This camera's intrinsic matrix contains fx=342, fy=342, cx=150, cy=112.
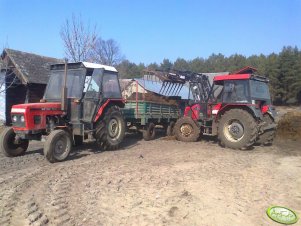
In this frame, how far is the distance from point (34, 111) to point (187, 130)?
615 centimetres

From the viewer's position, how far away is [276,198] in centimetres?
589

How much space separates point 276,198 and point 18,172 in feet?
17.0

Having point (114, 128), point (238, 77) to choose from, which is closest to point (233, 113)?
point (238, 77)

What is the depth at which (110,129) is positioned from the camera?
10008 millimetres

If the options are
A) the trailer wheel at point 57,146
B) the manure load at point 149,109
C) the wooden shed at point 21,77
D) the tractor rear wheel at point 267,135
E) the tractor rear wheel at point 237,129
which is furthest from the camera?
the wooden shed at point 21,77

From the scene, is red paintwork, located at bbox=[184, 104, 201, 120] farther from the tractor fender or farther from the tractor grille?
the tractor grille

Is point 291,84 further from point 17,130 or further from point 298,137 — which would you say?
point 17,130

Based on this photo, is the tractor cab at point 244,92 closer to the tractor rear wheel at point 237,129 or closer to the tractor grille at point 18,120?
the tractor rear wheel at point 237,129

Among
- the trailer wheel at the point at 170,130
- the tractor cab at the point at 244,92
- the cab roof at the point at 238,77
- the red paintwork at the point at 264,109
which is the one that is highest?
the cab roof at the point at 238,77

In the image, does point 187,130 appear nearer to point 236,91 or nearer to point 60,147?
point 236,91

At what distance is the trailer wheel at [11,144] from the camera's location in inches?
348

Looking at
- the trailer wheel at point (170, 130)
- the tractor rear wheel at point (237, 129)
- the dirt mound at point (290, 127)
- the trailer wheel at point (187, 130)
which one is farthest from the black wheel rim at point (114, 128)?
the dirt mound at point (290, 127)

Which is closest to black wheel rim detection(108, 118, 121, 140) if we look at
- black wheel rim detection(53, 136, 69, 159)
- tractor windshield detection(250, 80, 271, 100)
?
black wheel rim detection(53, 136, 69, 159)

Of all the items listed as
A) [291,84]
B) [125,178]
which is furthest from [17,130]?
[291,84]
